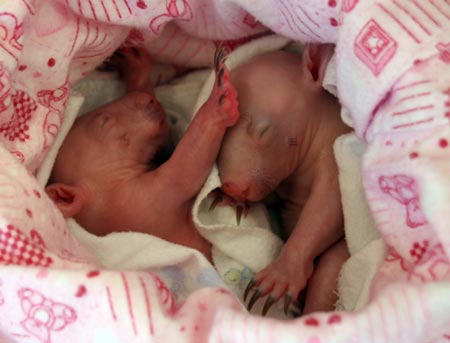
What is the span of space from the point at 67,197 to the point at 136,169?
→ 0.39 feet

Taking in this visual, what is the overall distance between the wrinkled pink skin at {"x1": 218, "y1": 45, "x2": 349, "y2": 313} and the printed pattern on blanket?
72 millimetres

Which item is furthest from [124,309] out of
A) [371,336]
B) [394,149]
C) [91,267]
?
[394,149]

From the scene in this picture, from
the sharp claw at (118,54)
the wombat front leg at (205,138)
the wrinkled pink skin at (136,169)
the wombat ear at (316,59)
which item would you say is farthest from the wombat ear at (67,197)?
the wombat ear at (316,59)

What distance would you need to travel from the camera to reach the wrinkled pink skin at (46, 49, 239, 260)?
37.9 inches

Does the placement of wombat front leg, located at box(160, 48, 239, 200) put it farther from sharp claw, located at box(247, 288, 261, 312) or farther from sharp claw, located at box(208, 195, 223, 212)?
sharp claw, located at box(247, 288, 261, 312)

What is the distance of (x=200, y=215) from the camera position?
1019 mm

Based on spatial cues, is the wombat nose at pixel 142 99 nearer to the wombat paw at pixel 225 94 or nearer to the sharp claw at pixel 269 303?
the wombat paw at pixel 225 94

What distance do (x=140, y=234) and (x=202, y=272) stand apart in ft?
0.34

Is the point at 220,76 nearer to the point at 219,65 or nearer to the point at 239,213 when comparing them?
Answer: the point at 219,65

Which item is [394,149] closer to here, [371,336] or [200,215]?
[371,336]

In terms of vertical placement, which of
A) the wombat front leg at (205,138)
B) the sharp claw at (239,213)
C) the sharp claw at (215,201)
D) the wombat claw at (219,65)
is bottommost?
the sharp claw at (239,213)

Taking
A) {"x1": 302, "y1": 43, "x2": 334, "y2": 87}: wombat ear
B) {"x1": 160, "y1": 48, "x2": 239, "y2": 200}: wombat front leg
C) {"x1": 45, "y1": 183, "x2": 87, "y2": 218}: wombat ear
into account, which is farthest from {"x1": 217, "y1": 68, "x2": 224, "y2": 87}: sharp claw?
{"x1": 45, "y1": 183, "x2": 87, "y2": 218}: wombat ear

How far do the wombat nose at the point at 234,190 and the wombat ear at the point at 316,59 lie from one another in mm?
188

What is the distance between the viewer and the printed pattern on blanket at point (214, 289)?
66 cm
